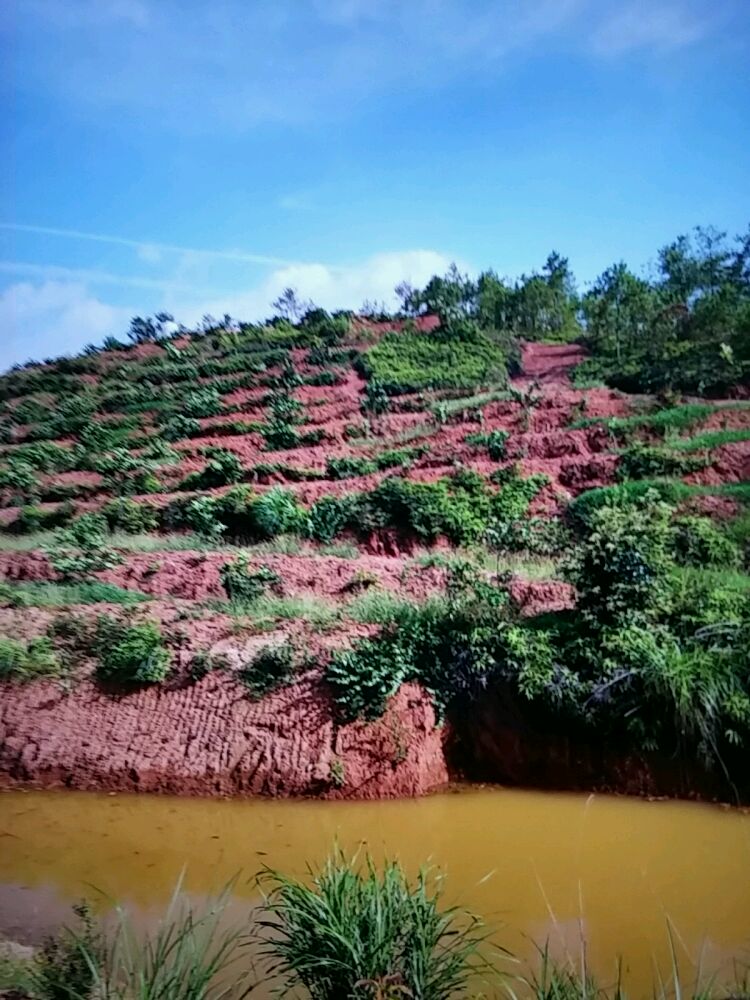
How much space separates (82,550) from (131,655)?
708 centimetres

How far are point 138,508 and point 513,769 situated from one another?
556 inches

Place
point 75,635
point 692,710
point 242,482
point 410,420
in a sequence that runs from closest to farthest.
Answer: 1. point 692,710
2. point 75,635
3. point 242,482
4. point 410,420

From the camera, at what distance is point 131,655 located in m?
9.59

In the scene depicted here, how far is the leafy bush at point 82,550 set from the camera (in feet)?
46.9

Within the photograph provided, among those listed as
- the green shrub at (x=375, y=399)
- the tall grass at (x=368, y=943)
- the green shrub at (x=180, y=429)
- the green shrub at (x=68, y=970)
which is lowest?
the green shrub at (x=68, y=970)

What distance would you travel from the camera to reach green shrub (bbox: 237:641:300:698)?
916cm

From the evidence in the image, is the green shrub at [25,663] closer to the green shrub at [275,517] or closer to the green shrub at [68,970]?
the green shrub at [68,970]

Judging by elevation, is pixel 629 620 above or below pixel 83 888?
above

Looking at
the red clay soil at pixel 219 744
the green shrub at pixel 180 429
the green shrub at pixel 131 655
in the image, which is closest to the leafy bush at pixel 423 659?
the red clay soil at pixel 219 744

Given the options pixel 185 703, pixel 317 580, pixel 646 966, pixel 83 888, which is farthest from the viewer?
pixel 317 580

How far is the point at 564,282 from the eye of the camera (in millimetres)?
41219

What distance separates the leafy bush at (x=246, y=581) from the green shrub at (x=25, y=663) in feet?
10.4

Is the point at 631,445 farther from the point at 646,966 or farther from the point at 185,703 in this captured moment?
the point at 646,966

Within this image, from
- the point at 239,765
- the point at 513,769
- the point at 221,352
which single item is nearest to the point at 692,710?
the point at 513,769
